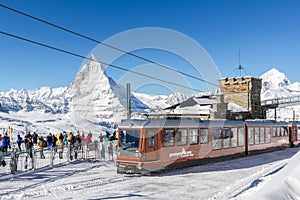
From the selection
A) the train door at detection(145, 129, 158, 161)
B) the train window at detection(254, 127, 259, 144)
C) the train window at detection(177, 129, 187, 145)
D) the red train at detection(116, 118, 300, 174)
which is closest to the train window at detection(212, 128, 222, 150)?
the red train at detection(116, 118, 300, 174)

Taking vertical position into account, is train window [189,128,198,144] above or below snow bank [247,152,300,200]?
above

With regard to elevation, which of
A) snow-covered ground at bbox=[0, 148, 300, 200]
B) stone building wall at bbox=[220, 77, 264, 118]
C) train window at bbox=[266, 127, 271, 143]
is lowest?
snow-covered ground at bbox=[0, 148, 300, 200]

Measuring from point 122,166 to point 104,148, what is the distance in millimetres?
5433

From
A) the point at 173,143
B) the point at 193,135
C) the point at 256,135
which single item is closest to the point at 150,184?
the point at 173,143

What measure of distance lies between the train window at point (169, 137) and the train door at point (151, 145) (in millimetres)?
594

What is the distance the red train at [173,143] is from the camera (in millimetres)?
15300

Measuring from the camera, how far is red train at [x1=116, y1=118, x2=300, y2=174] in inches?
602

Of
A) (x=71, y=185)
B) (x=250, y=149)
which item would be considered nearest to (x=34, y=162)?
(x=71, y=185)

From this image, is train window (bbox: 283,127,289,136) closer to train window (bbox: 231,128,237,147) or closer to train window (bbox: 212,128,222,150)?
train window (bbox: 231,128,237,147)

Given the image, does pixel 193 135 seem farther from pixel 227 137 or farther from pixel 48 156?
pixel 48 156

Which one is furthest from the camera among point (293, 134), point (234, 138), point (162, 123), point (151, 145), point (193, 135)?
point (293, 134)

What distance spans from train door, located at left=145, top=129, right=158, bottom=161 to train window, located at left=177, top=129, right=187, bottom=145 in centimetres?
162

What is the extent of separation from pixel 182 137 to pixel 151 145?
225 cm

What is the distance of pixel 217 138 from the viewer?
64.9 feet
